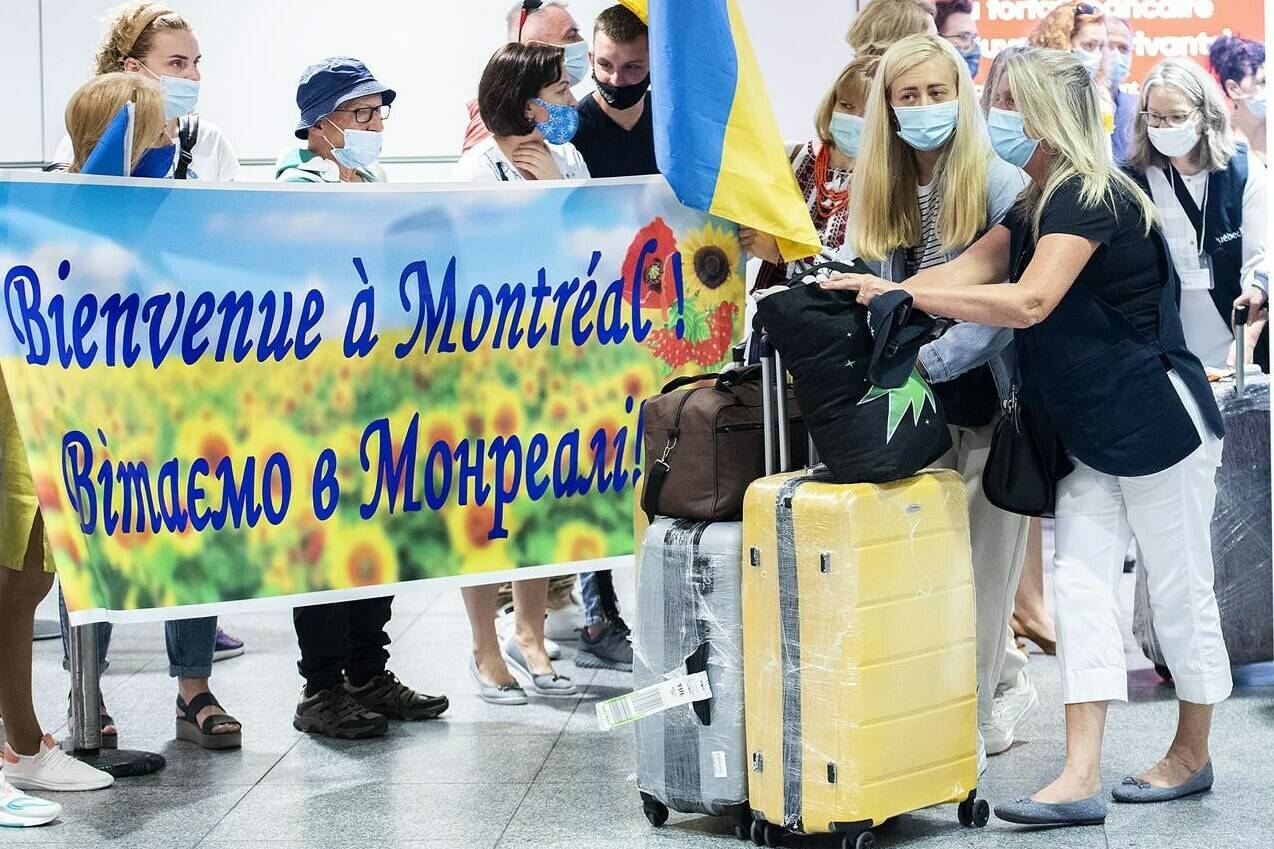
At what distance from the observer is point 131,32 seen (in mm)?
4023

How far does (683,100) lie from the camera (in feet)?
10.4

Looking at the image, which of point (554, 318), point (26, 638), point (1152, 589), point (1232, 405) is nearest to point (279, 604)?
point (26, 638)

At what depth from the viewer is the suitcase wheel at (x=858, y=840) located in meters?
2.79

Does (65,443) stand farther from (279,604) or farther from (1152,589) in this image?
(1152,589)

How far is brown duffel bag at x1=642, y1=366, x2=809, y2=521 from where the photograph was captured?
2.92m

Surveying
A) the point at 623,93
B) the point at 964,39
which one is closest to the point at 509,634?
the point at 623,93

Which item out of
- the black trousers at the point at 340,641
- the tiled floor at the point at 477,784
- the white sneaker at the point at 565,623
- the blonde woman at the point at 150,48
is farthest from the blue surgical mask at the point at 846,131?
the white sneaker at the point at 565,623

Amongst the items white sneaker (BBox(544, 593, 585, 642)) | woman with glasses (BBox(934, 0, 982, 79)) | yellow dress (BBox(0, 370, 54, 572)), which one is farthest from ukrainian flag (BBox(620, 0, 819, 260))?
woman with glasses (BBox(934, 0, 982, 79))

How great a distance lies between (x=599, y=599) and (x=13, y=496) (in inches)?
71.1

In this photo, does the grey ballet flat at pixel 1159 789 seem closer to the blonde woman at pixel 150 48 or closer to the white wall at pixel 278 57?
the blonde woman at pixel 150 48

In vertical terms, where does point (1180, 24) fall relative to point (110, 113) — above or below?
above

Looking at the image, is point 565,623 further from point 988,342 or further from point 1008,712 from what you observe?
point 988,342

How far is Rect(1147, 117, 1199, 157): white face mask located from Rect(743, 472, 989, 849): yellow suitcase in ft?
4.87

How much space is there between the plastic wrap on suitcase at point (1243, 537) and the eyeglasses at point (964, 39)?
77.4 inches
